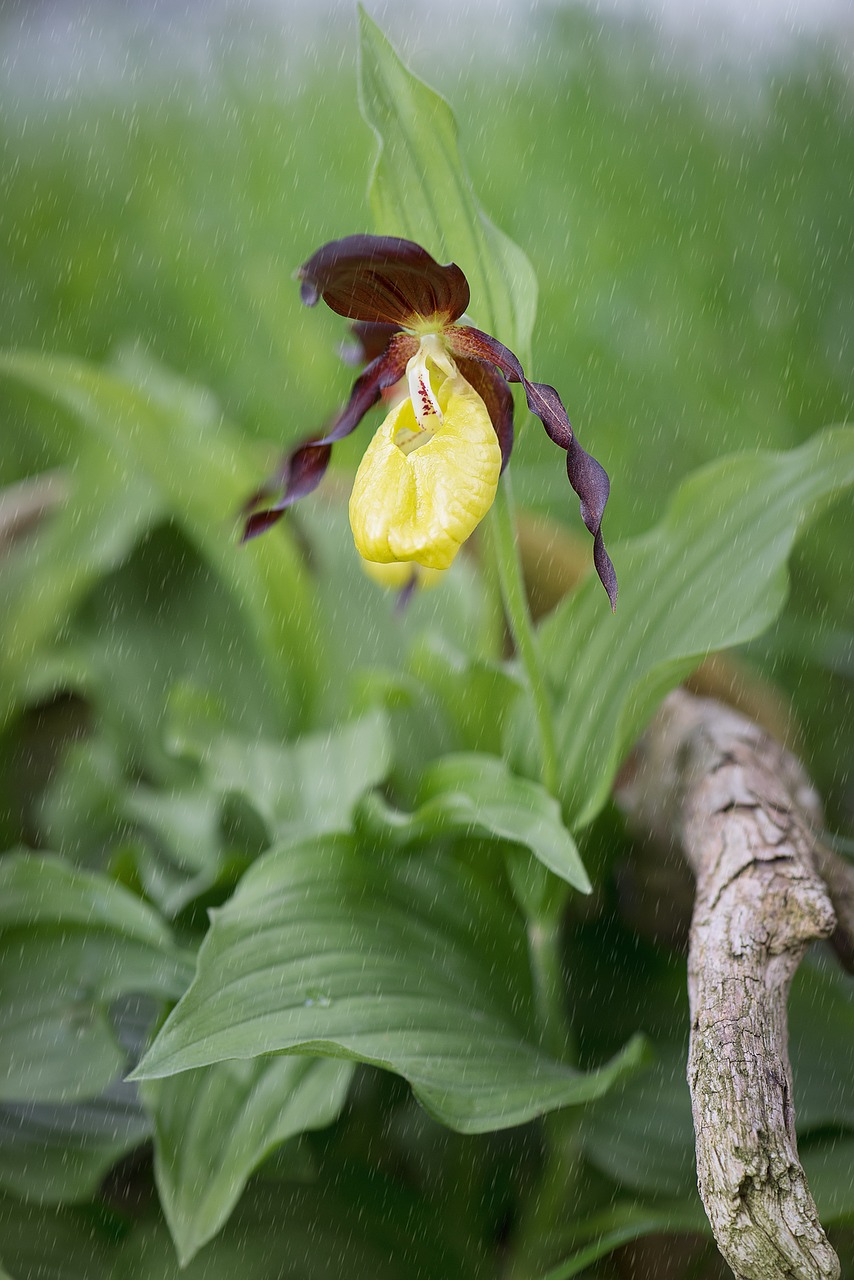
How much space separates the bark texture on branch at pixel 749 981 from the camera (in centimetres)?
48

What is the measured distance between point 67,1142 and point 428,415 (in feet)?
2.09

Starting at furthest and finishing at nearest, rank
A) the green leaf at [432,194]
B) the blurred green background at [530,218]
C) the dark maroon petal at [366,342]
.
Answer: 1. the blurred green background at [530,218]
2. the dark maroon petal at [366,342]
3. the green leaf at [432,194]

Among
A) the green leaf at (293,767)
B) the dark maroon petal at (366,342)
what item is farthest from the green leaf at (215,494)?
the dark maroon petal at (366,342)

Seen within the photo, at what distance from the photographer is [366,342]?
75cm

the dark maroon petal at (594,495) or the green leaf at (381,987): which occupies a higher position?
the dark maroon petal at (594,495)

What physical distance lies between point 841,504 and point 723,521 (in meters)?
0.60

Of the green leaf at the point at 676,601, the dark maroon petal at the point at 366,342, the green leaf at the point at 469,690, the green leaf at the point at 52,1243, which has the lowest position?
the green leaf at the point at 52,1243

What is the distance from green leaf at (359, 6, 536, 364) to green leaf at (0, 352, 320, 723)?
471mm

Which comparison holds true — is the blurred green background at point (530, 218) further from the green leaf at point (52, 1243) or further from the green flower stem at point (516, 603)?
the green leaf at point (52, 1243)

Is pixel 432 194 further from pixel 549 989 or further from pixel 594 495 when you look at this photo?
pixel 549 989

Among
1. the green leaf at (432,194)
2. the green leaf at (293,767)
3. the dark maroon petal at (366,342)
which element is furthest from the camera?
the green leaf at (293,767)

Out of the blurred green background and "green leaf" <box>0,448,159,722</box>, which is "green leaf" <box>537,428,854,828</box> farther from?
"green leaf" <box>0,448,159,722</box>

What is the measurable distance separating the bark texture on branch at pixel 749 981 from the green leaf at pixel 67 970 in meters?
0.40

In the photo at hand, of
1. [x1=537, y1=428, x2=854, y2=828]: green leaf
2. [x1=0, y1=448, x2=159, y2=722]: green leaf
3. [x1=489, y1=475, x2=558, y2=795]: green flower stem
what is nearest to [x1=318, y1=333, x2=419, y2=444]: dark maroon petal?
[x1=489, y1=475, x2=558, y2=795]: green flower stem
